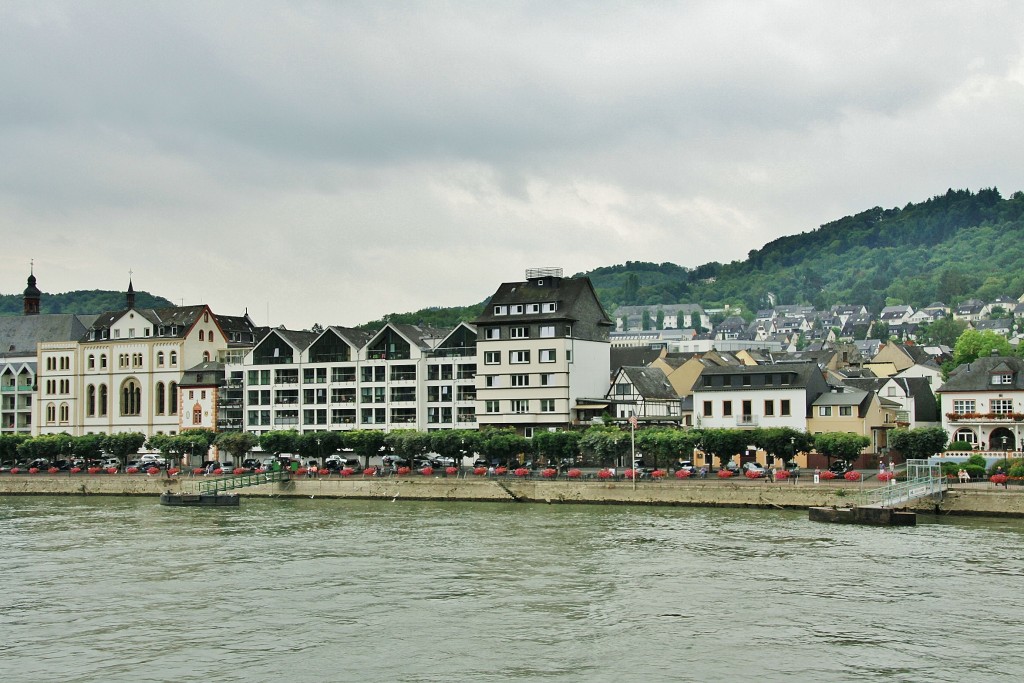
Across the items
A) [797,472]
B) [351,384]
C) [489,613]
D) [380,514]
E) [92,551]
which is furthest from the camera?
[351,384]

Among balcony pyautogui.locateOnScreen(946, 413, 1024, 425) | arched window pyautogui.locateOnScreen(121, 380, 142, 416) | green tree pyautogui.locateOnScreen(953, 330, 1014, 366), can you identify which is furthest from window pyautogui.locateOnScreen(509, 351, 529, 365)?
green tree pyautogui.locateOnScreen(953, 330, 1014, 366)

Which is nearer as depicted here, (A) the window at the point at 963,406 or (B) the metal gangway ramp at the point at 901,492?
(B) the metal gangway ramp at the point at 901,492

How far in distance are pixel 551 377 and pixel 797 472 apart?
97.7ft

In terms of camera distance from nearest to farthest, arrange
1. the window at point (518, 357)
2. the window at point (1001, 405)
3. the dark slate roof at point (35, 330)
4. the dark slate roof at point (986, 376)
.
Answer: the window at point (1001, 405) → the dark slate roof at point (986, 376) → the window at point (518, 357) → the dark slate roof at point (35, 330)

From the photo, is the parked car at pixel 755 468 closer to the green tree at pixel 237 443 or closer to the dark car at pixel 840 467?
the dark car at pixel 840 467

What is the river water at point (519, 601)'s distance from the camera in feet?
129

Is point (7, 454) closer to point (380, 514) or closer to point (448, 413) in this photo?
point (448, 413)

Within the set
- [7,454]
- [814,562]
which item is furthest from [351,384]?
[814,562]

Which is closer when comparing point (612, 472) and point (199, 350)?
point (612, 472)

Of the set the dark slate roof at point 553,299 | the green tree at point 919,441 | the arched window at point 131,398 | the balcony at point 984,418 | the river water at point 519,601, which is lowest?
the river water at point 519,601

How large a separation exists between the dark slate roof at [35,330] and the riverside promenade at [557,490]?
4589 cm

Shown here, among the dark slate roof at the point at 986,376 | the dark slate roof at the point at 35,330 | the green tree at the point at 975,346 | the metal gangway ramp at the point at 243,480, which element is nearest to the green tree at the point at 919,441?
the dark slate roof at the point at 986,376

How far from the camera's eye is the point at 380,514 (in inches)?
3366

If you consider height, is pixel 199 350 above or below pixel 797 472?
above
